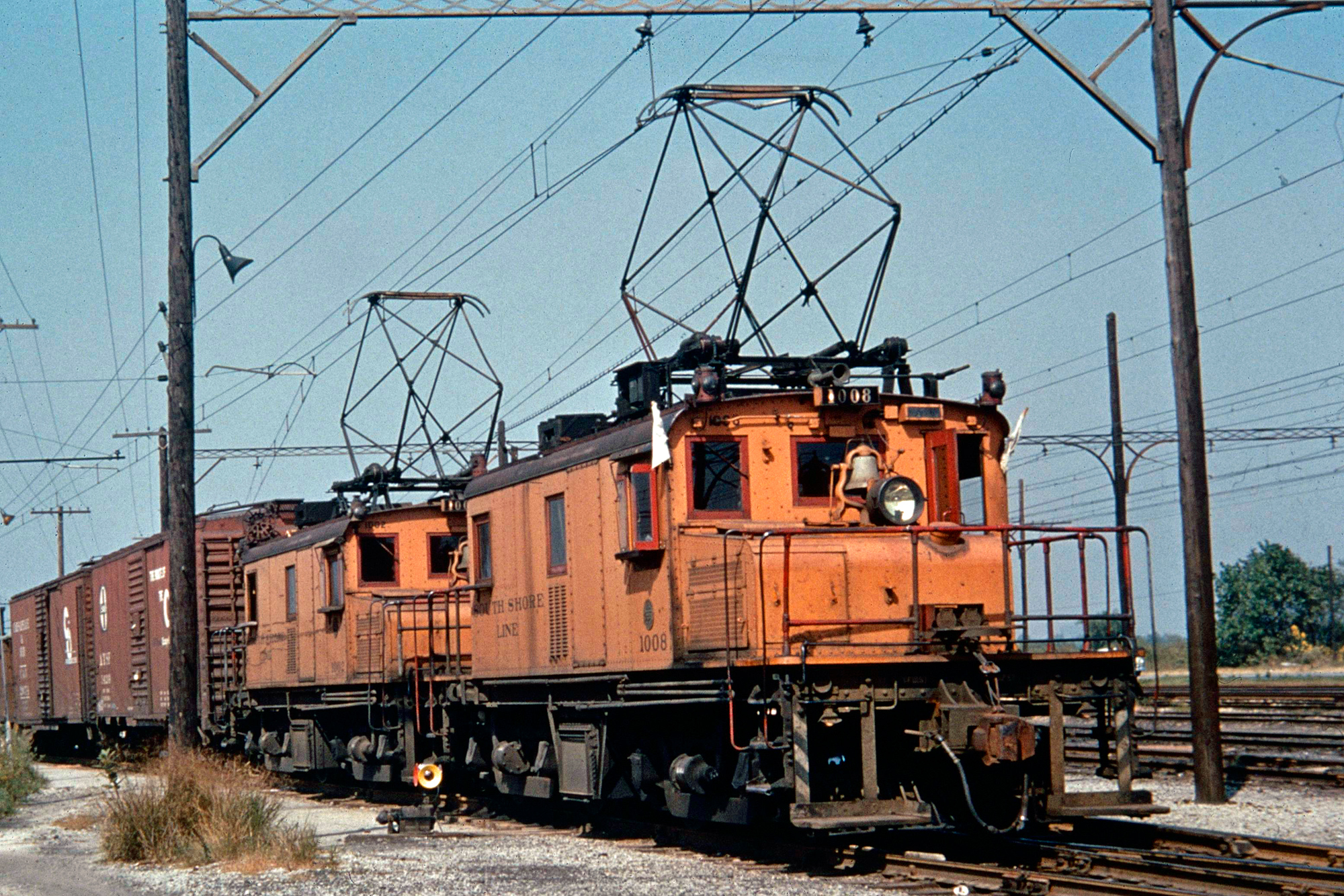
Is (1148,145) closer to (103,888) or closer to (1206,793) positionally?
(1206,793)

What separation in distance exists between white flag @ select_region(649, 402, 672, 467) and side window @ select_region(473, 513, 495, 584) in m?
4.82

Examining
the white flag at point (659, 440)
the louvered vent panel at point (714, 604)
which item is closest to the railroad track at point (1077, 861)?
the louvered vent panel at point (714, 604)

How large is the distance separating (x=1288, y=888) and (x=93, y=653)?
94.3 feet

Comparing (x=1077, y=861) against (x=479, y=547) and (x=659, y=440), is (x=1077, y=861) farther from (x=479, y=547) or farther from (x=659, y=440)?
(x=479, y=547)

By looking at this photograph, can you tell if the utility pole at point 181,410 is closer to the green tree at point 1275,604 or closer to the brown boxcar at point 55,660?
the brown boxcar at point 55,660

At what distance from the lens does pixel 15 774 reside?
24000 mm

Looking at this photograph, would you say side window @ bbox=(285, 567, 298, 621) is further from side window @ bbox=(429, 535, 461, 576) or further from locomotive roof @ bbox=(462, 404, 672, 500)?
locomotive roof @ bbox=(462, 404, 672, 500)

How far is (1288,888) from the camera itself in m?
9.99

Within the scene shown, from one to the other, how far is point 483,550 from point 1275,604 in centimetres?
6596

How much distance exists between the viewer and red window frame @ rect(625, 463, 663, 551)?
1344cm

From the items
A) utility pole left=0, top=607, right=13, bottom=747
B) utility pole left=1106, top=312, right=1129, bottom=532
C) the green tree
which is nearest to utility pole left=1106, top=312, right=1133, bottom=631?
utility pole left=1106, top=312, right=1129, bottom=532

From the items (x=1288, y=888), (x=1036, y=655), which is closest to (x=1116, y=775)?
(x=1036, y=655)

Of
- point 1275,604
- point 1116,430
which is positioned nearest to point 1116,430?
point 1116,430

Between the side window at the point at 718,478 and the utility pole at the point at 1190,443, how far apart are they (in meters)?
5.71
